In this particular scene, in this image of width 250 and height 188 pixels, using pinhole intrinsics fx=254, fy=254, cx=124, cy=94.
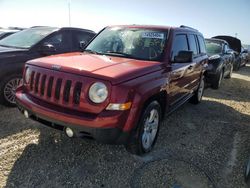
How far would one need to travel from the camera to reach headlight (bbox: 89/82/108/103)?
2.88 meters

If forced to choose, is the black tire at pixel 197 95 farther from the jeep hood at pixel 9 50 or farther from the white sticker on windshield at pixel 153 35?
the jeep hood at pixel 9 50

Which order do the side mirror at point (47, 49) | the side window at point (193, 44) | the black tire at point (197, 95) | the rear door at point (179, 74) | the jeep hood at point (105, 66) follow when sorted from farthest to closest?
the black tire at point (197, 95)
the side mirror at point (47, 49)
the side window at point (193, 44)
the rear door at point (179, 74)
the jeep hood at point (105, 66)

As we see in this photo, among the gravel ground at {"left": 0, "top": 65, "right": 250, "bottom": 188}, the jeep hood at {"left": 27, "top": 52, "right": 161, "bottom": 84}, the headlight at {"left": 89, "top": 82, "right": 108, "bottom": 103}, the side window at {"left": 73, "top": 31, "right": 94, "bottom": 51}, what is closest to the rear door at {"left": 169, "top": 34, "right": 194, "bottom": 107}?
the jeep hood at {"left": 27, "top": 52, "right": 161, "bottom": 84}

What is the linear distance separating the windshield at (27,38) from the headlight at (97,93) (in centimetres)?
328

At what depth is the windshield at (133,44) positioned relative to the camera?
3.99 m

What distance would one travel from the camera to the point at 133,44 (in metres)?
4.14

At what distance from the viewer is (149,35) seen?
4191 mm

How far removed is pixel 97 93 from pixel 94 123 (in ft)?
1.12

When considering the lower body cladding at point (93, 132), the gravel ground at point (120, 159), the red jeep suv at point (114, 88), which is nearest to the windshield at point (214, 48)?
the gravel ground at point (120, 159)

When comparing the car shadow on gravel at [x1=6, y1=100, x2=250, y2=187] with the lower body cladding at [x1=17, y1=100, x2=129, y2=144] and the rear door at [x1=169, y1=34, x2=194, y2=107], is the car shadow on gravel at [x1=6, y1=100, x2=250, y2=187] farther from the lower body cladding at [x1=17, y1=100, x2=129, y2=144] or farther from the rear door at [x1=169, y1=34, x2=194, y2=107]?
the rear door at [x1=169, y1=34, x2=194, y2=107]

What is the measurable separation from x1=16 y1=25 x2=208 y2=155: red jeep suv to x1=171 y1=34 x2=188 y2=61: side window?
18mm

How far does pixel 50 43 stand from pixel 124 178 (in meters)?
3.83

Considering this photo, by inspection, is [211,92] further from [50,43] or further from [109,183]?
[109,183]

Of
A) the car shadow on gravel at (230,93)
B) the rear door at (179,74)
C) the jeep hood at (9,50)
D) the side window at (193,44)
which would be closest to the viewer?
the rear door at (179,74)
